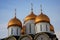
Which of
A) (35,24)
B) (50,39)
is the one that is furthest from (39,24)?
(50,39)

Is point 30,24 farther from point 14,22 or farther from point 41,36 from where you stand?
point 41,36

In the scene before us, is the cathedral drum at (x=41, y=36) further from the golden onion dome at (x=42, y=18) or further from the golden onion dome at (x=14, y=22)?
the golden onion dome at (x=14, y=22)

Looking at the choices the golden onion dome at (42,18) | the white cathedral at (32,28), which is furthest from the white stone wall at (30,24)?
the golden onion dome at (42,18)

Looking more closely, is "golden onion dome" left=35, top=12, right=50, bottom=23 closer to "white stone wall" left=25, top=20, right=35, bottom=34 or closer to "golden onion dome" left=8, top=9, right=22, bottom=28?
"white stone wall" left=25, top=20, right=35, bottom=34

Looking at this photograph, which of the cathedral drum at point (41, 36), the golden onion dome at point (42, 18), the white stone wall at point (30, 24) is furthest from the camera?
the white stone wall at point (30, 24)

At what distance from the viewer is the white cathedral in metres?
28.0

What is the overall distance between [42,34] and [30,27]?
10.1 ft

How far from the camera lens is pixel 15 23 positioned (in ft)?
98.7

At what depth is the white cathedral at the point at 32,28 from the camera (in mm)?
28016

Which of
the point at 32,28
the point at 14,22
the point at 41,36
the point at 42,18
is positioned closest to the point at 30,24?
the point at 32,28

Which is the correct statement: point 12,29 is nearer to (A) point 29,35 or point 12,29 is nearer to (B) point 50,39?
(A) point 29,35

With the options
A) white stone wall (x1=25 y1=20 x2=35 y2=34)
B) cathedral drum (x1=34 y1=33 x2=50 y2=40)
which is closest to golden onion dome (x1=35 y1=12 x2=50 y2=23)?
white stone wall (x1=25 y1=20 x2=35 y2=34)

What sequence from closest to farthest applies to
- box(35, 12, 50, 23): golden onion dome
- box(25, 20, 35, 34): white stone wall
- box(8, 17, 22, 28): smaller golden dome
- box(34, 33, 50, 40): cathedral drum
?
box(34, 33, 50, 40): cathedral drum
box(35, 12, 50, 23): golden onion dome
box(8, 17, 22, 28): smaller golden dome
box(25, 20, 35, 34): white stone wall

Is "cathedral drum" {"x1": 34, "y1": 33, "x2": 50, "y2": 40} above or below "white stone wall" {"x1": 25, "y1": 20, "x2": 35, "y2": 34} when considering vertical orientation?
below
